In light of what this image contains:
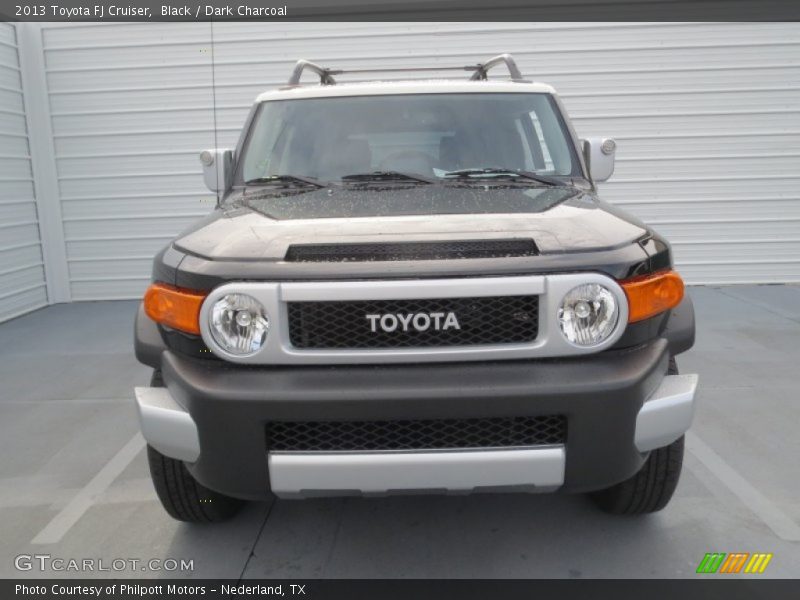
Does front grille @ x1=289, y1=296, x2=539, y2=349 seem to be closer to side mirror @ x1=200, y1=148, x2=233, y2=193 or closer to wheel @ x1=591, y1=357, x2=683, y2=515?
wheel @ x1=591, y1=357, x2=683, y2=515

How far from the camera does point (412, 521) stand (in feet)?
8.66

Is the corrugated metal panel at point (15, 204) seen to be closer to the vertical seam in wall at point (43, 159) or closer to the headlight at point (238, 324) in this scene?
the vertical seam in wall at point (43, 159)

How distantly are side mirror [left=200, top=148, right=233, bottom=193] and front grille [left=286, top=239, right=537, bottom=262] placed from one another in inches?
51.4

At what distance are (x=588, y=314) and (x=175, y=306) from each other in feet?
4.23

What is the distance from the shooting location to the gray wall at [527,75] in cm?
720

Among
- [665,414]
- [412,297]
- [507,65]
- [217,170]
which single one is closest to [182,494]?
[412,297]

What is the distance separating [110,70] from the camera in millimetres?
7289

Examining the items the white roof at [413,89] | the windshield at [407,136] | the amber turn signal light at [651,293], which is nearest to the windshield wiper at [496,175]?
the windshield at [407,136]

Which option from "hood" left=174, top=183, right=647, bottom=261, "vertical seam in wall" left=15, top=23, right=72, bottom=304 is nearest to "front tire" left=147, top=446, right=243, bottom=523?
"hood" left=174, top=183, right=647, bottom=261

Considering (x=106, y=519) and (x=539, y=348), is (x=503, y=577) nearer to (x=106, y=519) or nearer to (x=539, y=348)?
(x=539, y=348)

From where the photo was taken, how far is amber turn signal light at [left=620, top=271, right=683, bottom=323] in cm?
196

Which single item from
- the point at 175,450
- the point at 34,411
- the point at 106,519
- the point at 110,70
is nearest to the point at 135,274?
the point at 110,70

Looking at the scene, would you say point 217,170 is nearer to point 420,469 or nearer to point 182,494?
point 182,494

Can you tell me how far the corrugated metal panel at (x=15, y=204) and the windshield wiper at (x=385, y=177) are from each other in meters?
5.66
